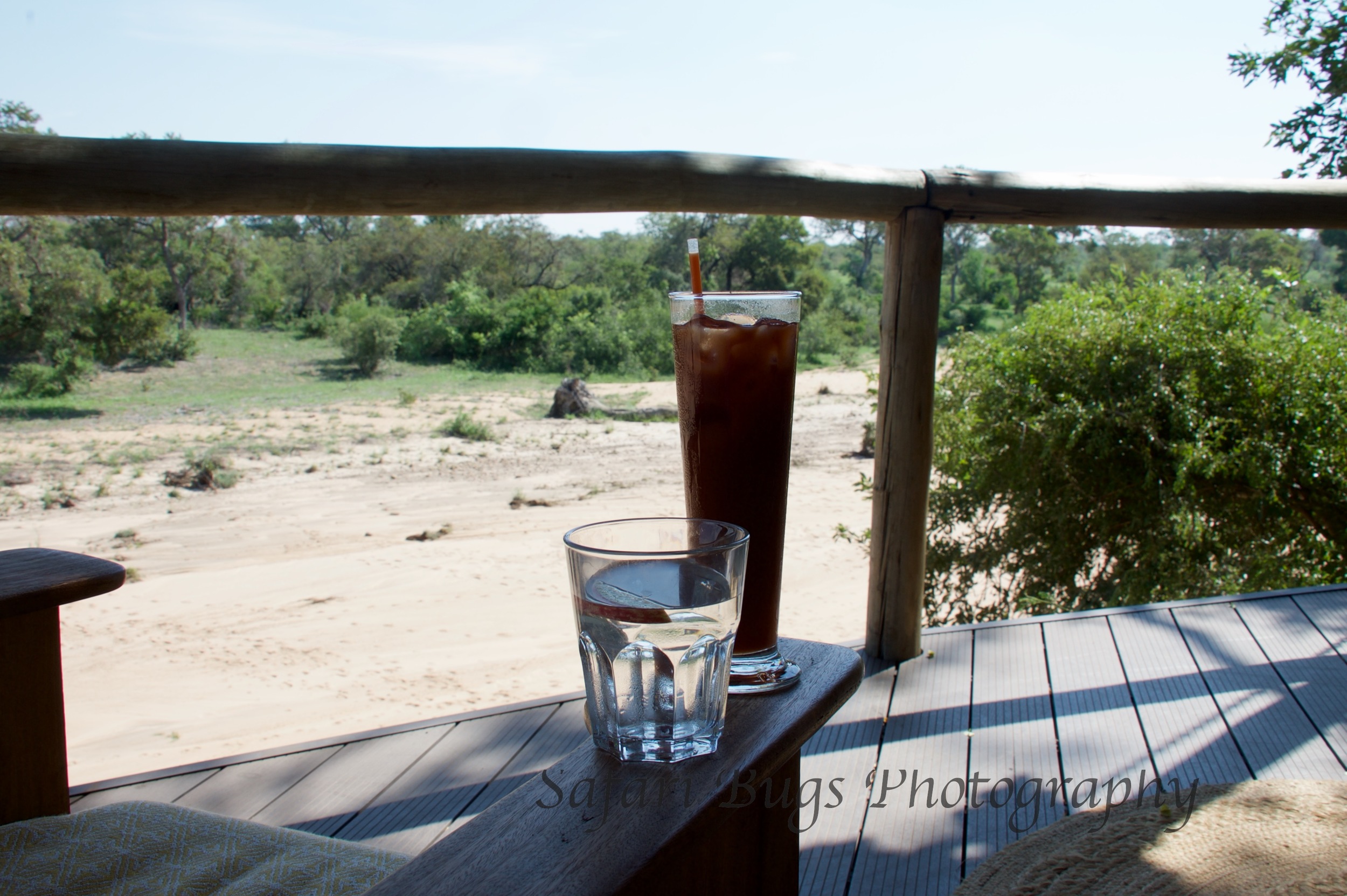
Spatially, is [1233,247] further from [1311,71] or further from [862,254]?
[862,254]

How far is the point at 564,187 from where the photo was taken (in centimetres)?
137

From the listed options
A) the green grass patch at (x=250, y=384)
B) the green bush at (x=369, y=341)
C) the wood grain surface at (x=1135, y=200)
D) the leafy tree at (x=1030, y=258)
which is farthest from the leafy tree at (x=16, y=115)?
the leafy tree at (x=1030, y=258)

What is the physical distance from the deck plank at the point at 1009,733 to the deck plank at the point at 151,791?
1.20 metres

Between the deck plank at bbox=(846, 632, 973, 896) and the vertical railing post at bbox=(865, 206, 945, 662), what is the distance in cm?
10

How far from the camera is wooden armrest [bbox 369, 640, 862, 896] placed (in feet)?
1.46

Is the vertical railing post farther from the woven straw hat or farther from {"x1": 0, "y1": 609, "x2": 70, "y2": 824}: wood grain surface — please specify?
{"x1": 0, "y1": 609, "x2": 70, "y2": 824}: wood grain surface

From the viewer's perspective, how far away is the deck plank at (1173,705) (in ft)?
4.70

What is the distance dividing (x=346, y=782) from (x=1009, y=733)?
3.61ft

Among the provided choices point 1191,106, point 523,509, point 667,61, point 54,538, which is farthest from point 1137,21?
point 54,538

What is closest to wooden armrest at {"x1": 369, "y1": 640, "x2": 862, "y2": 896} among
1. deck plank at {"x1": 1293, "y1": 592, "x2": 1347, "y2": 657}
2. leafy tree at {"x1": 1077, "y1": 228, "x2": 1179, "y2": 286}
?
deck plank at {"x1": 1293, "y1": 592, "x2": 1347, "y2": 657}

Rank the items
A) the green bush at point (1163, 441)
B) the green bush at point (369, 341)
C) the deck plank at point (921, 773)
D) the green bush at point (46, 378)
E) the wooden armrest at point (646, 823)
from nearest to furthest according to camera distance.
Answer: the wooden armrest at point (646, 823)
the deck plank at point (921, 773)
the green bush at point (1163, 441)
the green bush at point (46, 378)
the green bush at point (369, 341)

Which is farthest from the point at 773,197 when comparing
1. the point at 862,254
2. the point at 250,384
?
the point at 862,254

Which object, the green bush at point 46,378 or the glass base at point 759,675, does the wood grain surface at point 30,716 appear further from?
the green bush at point 46,378

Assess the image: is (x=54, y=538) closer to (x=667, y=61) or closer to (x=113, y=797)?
(x=113, y=797)
